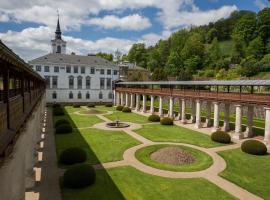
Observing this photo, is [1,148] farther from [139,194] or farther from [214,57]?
[214,57]

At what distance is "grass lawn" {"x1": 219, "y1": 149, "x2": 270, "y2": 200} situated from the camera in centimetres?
1744

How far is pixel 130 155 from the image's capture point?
79.8 feet

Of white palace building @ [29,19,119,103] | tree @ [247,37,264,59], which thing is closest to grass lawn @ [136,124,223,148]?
white palace building @ [29,19,119,103]

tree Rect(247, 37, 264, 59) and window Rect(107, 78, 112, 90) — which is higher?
tree Rect(247, 37, 264, 59)

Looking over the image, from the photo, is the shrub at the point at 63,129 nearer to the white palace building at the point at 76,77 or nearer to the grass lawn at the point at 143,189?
the grass lawn at the point at 143,189

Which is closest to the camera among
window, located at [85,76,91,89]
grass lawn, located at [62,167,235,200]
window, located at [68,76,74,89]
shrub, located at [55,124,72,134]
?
grass lawn, located at [62,167,235,200]

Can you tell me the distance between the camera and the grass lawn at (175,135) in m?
30.2

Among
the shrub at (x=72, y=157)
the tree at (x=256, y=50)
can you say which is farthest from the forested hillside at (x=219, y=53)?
the shrub at (x=72, y=157)

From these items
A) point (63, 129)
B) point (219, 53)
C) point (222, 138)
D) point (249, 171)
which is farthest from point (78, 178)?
point (219, 53)

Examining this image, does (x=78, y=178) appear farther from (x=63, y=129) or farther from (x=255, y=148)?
(x=255, y=148)

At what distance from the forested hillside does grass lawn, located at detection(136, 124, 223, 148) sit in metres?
37.9

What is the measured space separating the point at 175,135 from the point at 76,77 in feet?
152

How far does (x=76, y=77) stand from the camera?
2844 inches

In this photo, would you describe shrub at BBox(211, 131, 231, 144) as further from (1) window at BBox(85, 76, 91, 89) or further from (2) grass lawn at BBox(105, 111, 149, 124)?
(1) window at BBox(85, 76, 91, 89)
